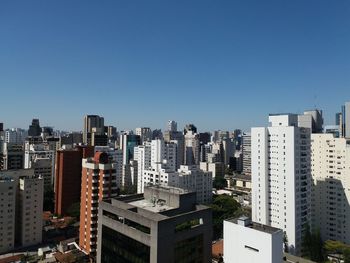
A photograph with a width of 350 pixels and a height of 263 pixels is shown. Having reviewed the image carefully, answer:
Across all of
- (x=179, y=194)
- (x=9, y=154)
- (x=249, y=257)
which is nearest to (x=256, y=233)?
(x=249, y=257)

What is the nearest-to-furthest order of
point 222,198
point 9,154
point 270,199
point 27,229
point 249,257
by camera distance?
point 249,257 < point 270,199 < point 27,229 < point 222,198 < point 9,154

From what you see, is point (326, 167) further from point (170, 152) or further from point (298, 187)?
Answer: point (170, 152)

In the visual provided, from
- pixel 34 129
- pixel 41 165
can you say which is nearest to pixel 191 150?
pixel 41 165

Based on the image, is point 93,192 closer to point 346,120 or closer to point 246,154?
point 246,154

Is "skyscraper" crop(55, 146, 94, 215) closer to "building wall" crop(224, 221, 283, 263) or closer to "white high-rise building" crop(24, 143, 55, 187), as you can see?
"white high-rise building" crop(24, 143, 55, 187)

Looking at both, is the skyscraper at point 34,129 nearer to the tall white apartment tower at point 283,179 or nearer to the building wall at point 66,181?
the building wall at point 66,181

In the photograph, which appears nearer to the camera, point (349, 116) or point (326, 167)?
point (326, 167)

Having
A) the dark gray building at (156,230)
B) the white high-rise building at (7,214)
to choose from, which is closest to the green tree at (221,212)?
the dark gray building at (156,230)

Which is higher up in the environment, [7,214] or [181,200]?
[181,200]

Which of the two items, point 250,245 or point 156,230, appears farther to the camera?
point 250,245
